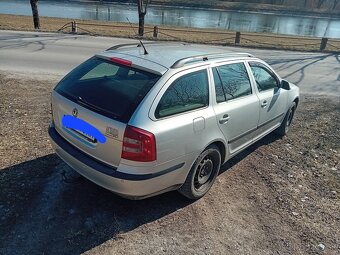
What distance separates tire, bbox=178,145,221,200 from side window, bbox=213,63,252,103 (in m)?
0.65

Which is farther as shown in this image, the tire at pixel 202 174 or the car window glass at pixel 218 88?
the car window glass at pixel 218 88

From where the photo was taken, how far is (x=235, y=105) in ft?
13.5

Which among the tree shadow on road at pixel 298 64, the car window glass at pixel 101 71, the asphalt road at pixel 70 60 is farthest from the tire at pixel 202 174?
the tree shadow on road at pixel 298 64

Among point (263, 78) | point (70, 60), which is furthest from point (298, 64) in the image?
point (263, 78)

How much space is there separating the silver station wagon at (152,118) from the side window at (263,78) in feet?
1.38

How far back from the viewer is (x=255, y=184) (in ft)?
14.5

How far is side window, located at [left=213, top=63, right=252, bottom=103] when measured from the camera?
3.91 meters

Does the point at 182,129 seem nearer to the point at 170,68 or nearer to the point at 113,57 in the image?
the point at 170,68

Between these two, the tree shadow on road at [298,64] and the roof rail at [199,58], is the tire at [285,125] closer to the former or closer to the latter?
the roof rail at [199,58]

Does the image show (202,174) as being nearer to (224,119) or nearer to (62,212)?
(224,119)

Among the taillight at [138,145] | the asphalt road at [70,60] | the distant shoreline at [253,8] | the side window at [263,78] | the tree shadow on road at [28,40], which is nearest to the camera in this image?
the taillight at [138,145]

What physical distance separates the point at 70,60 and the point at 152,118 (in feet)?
31.7

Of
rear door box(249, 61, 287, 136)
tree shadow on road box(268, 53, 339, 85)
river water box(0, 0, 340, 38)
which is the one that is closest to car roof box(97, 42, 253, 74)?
rear door box(249, 61, 287, 136)

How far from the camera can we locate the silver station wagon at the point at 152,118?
10.1ft
